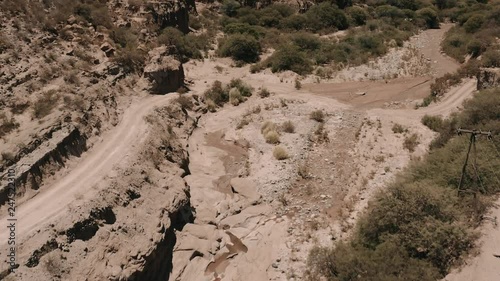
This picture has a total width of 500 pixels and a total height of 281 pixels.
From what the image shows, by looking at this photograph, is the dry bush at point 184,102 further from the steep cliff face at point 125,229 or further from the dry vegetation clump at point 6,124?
the dry vegetation clump at point 6,124

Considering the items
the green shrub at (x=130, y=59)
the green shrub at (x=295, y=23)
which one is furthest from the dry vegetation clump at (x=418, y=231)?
the green shrub at (x=295, y=23)

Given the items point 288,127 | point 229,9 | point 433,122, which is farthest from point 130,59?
point 229,9

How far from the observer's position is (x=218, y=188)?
70.7ft

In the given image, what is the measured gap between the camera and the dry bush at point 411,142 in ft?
75.0

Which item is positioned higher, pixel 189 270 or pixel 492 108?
pixel 492 108

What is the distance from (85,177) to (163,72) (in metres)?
13.7

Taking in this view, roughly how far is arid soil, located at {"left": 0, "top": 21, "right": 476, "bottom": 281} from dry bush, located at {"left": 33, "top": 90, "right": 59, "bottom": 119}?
3093 mm

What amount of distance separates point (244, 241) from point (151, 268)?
4.28 m

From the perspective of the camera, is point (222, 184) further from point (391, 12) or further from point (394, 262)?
point (391, 12)

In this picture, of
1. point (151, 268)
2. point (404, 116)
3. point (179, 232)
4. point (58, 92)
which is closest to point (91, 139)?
point (58, 92)

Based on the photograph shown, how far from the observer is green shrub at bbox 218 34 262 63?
38.8m

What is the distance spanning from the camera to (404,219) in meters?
14.1

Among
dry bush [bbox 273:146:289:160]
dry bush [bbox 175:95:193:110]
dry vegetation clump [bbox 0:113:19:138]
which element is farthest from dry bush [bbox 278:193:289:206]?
dry vegetation clump [bbox 0:113:19:138]

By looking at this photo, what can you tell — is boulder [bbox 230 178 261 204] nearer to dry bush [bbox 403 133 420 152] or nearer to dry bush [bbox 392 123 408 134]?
dry bush [bbox 403 133 420 152]
